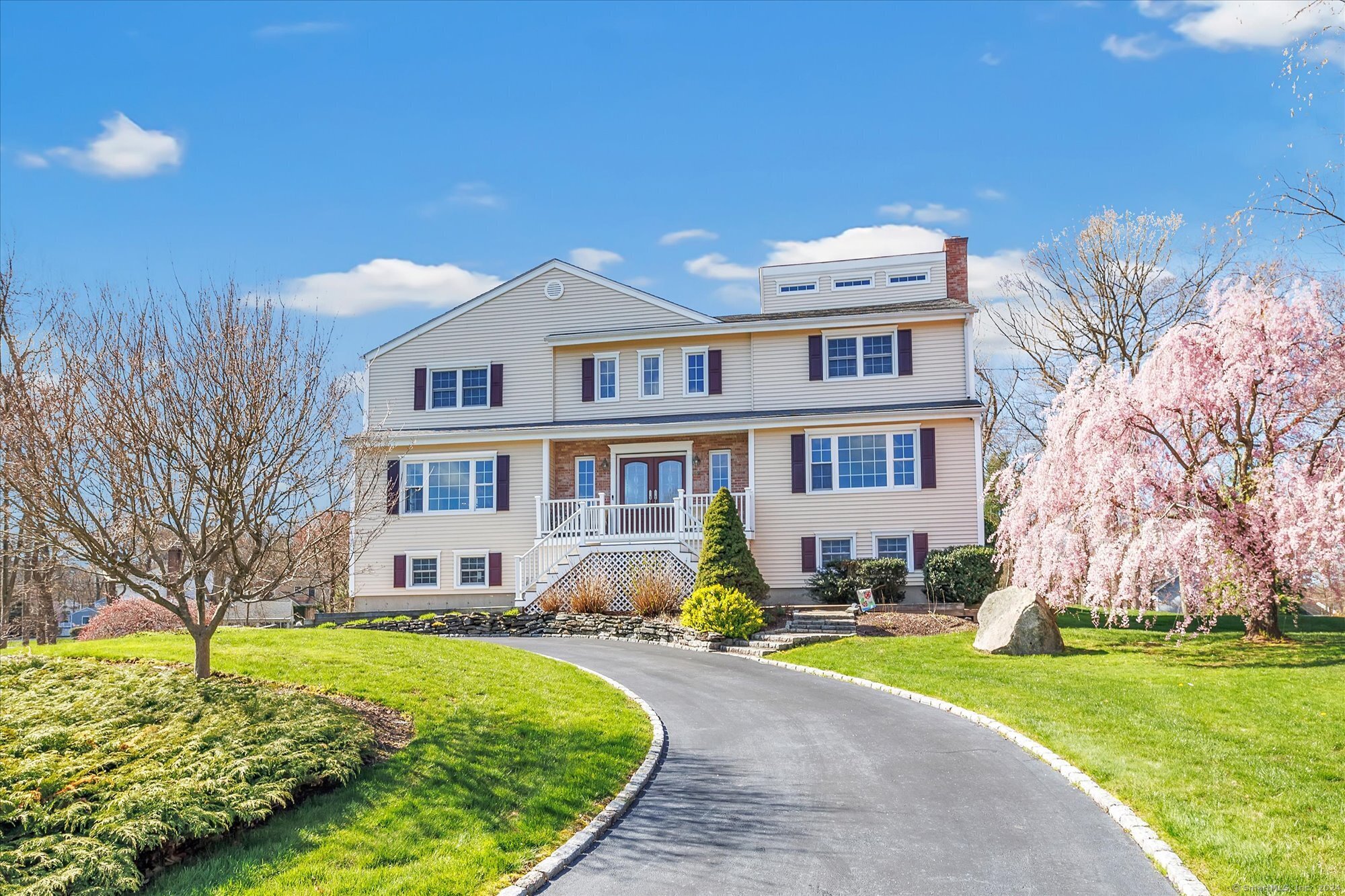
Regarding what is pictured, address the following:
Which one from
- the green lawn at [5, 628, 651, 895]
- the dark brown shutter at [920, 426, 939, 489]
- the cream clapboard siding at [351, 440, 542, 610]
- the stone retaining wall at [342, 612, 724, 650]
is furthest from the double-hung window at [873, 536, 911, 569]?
the green lawn at [5, 628, 651, 895]

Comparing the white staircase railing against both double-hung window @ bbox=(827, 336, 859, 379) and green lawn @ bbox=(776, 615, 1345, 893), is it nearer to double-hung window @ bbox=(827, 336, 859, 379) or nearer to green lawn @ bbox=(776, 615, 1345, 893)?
double-hung window @ bbox=(827, 336, 859, 379)

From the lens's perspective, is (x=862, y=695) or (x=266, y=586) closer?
(x=266, y=586)

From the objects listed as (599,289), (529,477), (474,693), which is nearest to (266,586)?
(474,693)

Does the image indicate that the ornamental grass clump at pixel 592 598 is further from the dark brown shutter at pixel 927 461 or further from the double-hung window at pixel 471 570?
the dark brown shutter at pixel 927 461

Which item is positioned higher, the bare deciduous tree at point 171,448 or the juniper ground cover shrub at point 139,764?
the bare deciduous tree at point 171,448

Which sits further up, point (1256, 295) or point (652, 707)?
point (1256, 295)

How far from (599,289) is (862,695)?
1753cm

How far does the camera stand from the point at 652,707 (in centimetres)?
1308

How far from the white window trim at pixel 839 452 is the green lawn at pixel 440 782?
481 inches

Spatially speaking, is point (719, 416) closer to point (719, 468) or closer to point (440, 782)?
point (719, 468)

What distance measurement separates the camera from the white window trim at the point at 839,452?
25.6 meters

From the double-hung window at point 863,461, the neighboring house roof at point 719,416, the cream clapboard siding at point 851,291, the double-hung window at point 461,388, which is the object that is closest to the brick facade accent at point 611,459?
the neighboring house roof at point 719,416

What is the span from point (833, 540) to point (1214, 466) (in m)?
10.0

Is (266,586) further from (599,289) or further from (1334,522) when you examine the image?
(599,289)
